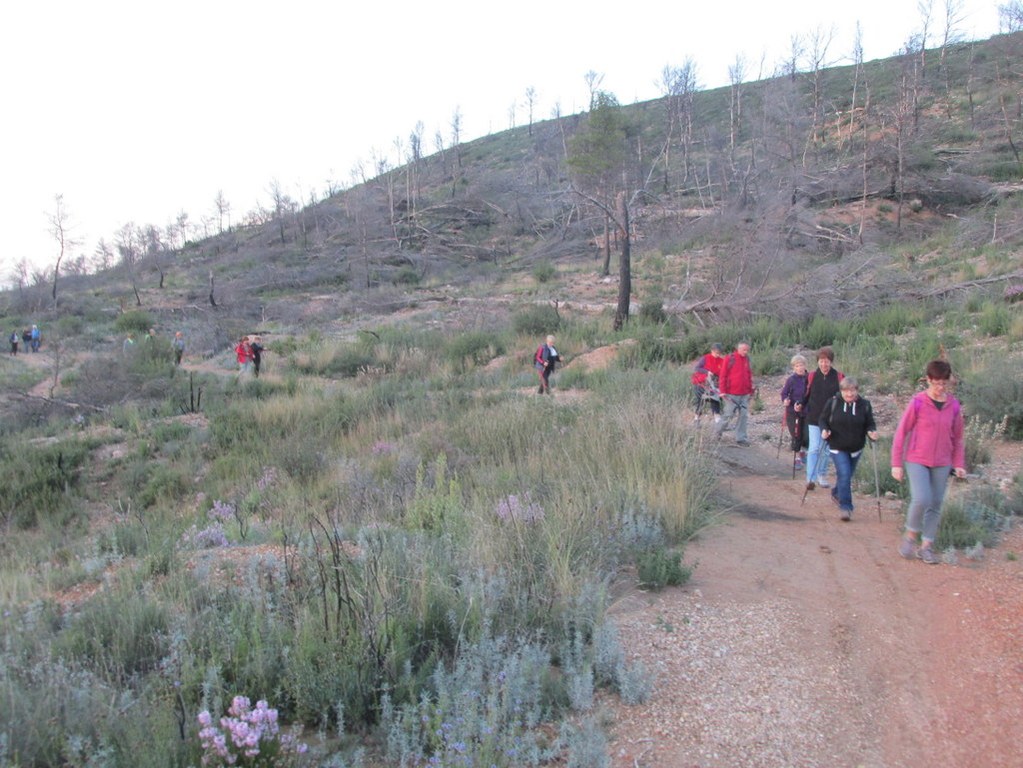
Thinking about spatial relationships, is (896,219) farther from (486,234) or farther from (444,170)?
(444,170)

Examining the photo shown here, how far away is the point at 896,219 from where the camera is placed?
31797 millimetres

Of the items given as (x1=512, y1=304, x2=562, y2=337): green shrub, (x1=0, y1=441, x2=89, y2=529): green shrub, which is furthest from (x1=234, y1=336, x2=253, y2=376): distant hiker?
(x1=512, y1=304, x2=562, y2=337): green shrub

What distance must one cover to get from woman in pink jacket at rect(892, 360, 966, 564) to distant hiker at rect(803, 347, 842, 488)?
1.99 metres

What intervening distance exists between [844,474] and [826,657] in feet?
11.1

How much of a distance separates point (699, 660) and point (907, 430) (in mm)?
3028

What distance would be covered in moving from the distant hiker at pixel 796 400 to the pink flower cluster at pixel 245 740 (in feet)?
23.4

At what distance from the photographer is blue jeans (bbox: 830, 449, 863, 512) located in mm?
7059

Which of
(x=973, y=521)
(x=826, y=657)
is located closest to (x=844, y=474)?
(x=973, y=521)

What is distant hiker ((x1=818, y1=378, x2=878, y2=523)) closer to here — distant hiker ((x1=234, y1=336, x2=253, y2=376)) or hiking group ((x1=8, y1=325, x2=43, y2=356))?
distant hiker ((x1=234, y1=336, x2=253, y2=376))

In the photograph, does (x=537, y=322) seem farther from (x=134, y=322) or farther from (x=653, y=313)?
(x=134, y=322)

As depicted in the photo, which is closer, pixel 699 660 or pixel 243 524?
pixel 699 660

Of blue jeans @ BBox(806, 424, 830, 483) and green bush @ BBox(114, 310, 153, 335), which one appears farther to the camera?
green bush @ BBox(114, 310, 153, 335)

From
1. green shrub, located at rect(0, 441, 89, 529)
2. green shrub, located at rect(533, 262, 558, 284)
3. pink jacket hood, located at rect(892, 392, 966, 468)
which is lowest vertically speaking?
green shrub, located at rect(0, 441, 89, 529)

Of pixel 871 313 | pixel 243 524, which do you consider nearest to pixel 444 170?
pixel 871 313
